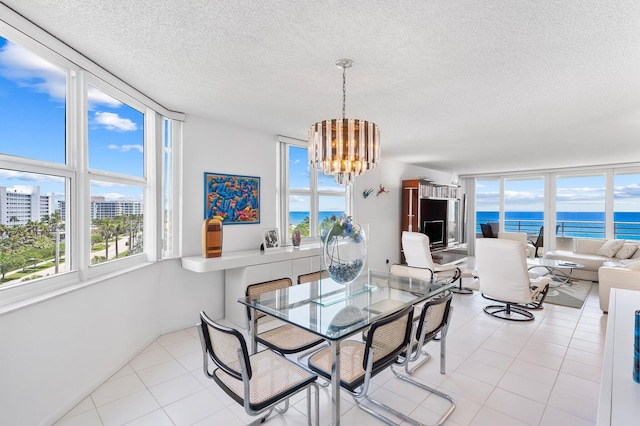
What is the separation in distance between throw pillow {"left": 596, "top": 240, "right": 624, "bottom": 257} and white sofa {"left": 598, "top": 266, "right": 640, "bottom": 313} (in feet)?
8.55

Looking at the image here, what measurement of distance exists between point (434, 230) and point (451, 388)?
516cm

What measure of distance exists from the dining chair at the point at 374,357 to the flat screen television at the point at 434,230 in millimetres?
5151

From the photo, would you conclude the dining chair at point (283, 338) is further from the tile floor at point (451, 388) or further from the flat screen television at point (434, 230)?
the flat screen television at point (434, 230)

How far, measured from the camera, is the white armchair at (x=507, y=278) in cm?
366

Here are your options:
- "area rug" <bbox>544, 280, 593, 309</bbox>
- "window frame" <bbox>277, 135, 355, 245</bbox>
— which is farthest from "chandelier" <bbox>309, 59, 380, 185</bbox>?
"area rug" <bbox>544, 280, 593, 309</bbox>

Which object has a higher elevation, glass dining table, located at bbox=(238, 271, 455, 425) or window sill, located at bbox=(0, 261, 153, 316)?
window sill, located at bbox=(0, 261, 153, 316)

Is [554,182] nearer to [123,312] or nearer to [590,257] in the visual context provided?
[590,257]

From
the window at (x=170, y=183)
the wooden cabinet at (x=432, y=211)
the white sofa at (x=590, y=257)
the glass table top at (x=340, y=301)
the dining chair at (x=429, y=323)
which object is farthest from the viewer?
the wooden cabinet at (x=432, y=211)

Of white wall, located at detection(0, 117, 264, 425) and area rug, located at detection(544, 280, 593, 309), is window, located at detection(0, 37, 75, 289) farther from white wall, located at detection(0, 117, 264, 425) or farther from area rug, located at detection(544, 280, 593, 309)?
area rug, located at detection(544, 280, 593, 309)

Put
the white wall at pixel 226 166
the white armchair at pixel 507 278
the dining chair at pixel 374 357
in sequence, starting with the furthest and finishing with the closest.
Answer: the white armchair at pixel 507 278 < the white wall at pixel 226 166 < the dining chair at pixel 374 357

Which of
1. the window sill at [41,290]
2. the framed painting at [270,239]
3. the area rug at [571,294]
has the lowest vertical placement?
the area rug at [571,294]

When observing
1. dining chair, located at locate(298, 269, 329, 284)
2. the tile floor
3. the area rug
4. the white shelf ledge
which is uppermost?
the white shelf ledge

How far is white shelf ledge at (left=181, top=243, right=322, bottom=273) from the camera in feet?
10.7

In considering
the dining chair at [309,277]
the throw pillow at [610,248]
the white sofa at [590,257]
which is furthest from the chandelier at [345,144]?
the throw pillow at [610,248]
